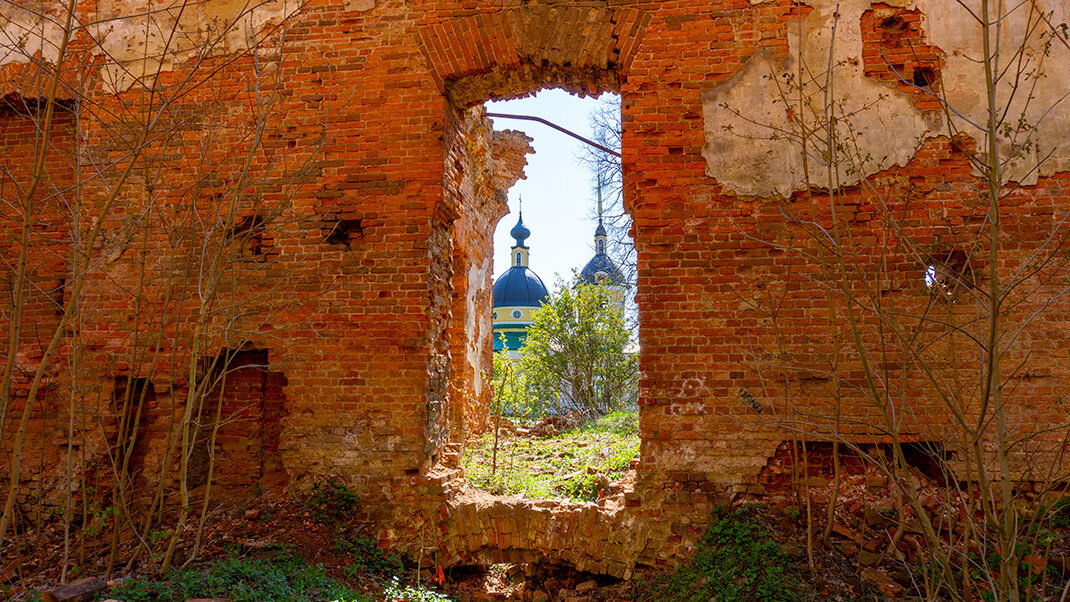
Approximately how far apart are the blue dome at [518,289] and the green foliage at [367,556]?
1293 inches

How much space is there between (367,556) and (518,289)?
3369cm

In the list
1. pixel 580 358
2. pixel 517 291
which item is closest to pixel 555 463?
pixel 580 358

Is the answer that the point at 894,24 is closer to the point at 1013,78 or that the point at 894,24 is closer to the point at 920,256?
the point at 1013,78

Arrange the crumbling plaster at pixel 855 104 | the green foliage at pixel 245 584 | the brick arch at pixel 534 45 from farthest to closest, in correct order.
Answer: the brick arch at pixel 534 45 → the crumbling plaster at pixel 855 104 → the green foliage at pixel 245 584

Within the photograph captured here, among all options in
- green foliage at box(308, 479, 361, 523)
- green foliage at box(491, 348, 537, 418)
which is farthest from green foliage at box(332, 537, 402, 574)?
green foliage at box(491, 348, 537, 418)

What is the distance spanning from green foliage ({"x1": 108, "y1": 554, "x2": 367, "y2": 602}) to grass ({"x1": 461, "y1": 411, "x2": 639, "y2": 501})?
175 cm

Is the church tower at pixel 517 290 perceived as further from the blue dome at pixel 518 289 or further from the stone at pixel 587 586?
the stone at pixel 587 586

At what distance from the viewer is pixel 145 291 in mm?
5551

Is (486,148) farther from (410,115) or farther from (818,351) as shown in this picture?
(818,351)

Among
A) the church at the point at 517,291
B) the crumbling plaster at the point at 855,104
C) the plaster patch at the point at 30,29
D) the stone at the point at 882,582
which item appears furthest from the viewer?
the church at the point at 517,291

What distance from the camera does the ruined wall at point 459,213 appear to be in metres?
4.72

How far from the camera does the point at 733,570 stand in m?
4.27

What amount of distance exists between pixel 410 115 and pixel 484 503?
3.11 m

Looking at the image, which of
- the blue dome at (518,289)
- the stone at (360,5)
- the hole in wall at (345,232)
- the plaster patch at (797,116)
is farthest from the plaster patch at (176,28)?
the blue dome at (518,289)
